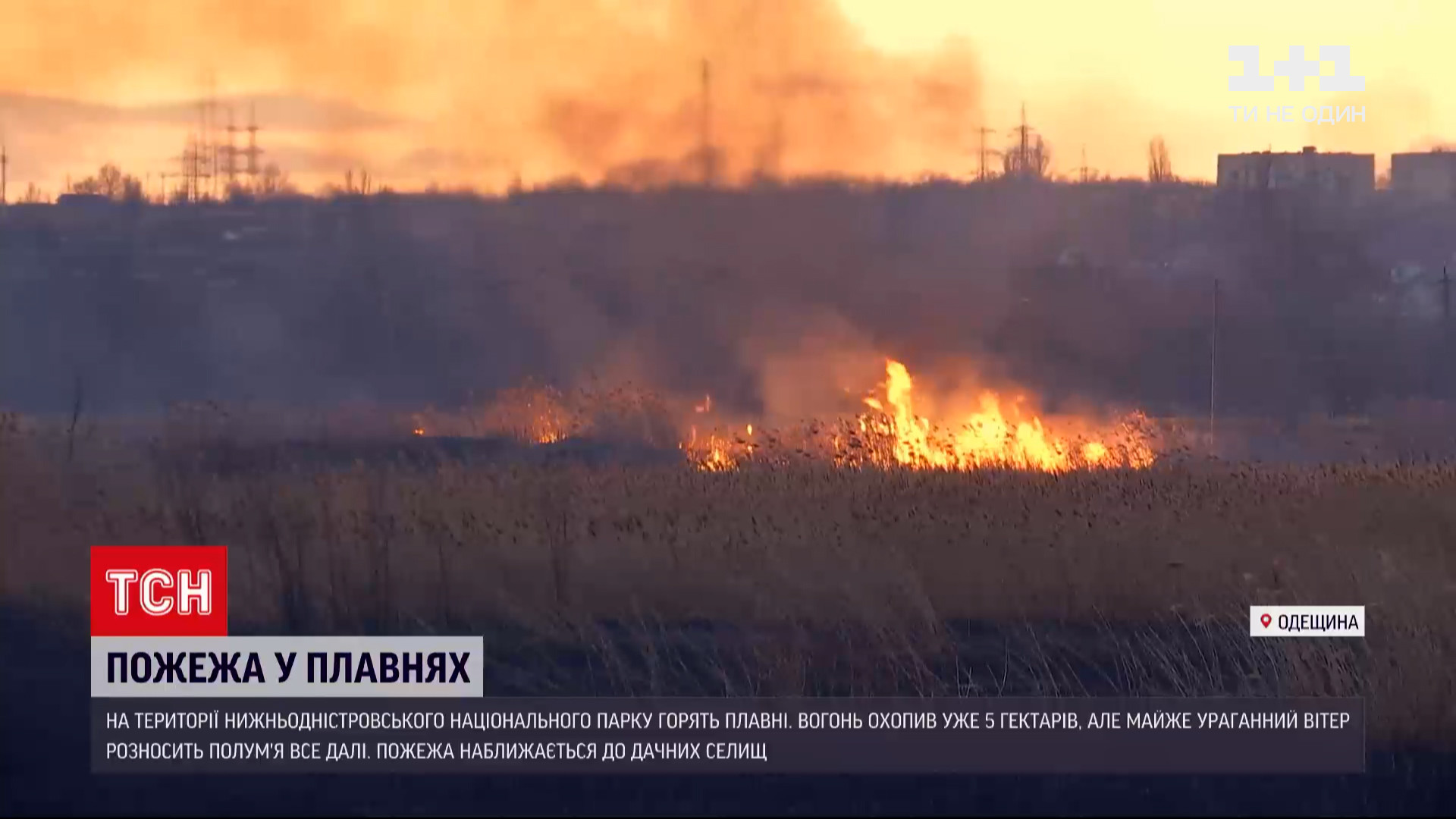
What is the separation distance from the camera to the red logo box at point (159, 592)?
25.1ft

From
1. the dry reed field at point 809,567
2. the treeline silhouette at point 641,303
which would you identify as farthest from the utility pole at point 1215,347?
the dry reed field at point 809,567

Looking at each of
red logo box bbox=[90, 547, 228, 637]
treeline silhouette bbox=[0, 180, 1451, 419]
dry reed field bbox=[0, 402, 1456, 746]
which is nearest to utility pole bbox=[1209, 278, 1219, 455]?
treeline silhouette bbox=[0, 180, 1451, 419]

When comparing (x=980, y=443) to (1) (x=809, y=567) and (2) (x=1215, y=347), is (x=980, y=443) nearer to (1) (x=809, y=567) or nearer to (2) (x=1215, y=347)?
(1) (x=809, y=567)

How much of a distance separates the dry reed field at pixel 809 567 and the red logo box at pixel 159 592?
31cm

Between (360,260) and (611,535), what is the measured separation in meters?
17.7

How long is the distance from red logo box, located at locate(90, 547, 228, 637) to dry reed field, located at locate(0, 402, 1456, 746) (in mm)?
313

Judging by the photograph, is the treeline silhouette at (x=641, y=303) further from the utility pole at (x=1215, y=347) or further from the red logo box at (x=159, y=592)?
the red logo box at (x=159, y=592)

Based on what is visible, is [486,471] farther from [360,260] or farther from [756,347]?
[360,260]

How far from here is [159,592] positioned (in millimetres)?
8164

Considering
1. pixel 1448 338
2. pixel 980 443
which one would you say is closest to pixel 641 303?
pixel 980 443

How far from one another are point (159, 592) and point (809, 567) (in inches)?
155

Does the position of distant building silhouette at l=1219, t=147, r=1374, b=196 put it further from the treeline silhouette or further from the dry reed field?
the dry reed field

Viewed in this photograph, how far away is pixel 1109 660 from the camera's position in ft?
28.7

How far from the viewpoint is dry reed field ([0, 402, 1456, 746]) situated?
777 cm
